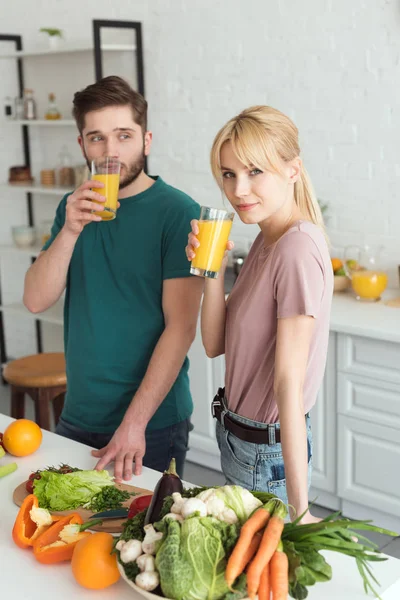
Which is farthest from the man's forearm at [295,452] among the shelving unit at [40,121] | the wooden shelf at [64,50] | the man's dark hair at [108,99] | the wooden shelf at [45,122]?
the wooden shelf at [45,122]

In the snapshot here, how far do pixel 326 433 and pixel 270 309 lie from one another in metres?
1.70

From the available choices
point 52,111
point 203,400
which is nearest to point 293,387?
point 203,400

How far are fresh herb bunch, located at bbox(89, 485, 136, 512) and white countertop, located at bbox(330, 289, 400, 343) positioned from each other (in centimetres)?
154

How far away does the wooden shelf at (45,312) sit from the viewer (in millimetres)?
4719

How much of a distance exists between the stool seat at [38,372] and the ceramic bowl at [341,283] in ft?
4.17

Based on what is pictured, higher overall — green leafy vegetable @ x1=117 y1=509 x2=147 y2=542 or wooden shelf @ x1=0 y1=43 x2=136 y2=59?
wooden shelf @ x1=0 y1=43 x2=136 y2=59

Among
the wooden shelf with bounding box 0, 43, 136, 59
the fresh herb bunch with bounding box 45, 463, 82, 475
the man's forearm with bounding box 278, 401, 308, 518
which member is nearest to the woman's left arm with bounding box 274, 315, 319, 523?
the man's forearm with bounding box 278, 401, 308, 518

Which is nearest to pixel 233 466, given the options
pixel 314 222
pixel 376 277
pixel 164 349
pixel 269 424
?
pixel 269 424

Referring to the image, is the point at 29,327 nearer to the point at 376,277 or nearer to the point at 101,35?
the point at 101,35

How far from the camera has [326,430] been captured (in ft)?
10.4

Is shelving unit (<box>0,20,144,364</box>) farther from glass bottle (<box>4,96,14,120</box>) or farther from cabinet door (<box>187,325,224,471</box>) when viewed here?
cabinet door (<box>187,325,224,471</box>)

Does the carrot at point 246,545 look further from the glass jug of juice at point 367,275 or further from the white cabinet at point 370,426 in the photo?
the glass jug of juice at point 367,275

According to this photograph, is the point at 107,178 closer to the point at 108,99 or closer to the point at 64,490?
the point at 108,99

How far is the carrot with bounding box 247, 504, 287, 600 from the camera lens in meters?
1.10
